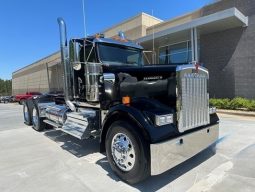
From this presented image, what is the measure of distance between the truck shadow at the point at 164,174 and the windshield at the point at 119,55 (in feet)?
7.05

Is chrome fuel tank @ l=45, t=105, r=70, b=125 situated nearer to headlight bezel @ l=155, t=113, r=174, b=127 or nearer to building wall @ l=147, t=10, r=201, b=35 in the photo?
headlight bezel @ l=155, t=113, r=174, b=127

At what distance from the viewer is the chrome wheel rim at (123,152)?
3.65 metres

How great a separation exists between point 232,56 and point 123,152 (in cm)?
1219

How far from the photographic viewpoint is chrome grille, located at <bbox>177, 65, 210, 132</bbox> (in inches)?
145

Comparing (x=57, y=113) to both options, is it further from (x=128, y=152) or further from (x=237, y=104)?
(x=237, y=104)

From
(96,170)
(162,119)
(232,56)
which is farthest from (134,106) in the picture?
(232,56)

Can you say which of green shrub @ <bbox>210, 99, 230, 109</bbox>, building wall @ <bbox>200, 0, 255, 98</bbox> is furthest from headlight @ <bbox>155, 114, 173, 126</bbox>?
building wall @ <bbox>200, 0, 255, 98</bbox>

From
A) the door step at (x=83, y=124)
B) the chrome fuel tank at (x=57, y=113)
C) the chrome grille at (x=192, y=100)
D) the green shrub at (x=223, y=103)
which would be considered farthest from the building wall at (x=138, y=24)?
the chrome grille at (x=192, y=100)

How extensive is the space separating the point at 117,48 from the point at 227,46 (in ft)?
35.0

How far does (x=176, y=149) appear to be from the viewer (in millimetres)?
3521

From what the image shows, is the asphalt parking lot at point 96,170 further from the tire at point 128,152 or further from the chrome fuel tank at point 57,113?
the chrome fuel tank at point 57,113

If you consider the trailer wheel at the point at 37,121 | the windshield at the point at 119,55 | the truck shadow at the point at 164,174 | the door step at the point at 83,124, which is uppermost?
the windshield at the point at 119,55

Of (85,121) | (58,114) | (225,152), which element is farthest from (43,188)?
(225,152)

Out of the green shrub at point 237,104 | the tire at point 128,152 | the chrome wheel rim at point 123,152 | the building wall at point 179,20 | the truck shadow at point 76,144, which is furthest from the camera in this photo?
the building wall at point 179,20
